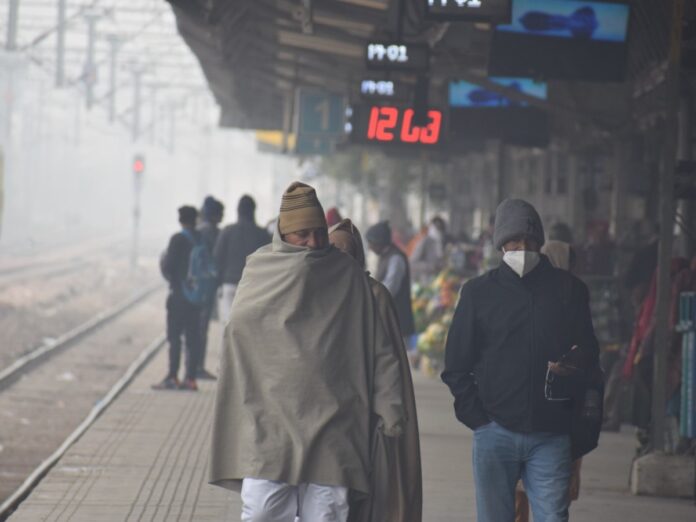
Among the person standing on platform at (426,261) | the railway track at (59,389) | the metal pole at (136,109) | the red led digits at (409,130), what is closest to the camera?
the railway track at (59,389)

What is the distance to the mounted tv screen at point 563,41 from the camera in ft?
39.7

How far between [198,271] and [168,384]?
153 cm

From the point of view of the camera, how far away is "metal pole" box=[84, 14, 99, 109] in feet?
121

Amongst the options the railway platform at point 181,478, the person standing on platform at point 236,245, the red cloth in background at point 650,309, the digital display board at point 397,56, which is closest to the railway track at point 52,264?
the person standing on platform at point 236,245

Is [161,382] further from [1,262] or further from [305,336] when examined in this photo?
[1,262]

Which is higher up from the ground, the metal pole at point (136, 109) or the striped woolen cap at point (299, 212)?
the metal pole at point (136, 109)

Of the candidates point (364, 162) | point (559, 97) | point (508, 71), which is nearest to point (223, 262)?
point (508, 71)

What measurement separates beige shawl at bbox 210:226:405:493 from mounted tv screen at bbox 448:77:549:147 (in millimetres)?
11142

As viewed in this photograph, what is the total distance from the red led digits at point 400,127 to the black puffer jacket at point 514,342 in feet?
34.0

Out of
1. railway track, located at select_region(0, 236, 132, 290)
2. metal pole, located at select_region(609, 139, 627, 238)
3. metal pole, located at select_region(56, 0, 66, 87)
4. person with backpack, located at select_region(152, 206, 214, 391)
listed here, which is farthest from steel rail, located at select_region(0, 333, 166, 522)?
railway track, located at select_region(0, 236, 132, 290)

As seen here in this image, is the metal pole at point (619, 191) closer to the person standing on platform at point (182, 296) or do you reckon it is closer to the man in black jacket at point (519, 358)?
the person standing on platform at point (182, 296)

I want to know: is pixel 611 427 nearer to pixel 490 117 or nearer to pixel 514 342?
pixel 490 117

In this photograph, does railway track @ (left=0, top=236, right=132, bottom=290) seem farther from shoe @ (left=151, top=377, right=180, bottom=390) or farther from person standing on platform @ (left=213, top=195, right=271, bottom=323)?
person standing on platform @ (left=213, top=195, right=271, bottom=323)

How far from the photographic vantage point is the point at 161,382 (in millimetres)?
15742
